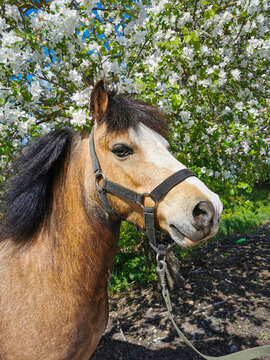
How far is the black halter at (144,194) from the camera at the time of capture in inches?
51.7

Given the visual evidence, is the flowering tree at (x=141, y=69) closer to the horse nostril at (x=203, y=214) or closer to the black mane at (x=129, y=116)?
the black mane at (x=129, y=116)

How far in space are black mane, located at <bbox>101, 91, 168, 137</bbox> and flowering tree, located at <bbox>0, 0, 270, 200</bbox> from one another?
22cm

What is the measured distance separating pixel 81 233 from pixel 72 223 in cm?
10

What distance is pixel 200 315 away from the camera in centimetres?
358

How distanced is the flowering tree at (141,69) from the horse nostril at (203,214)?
1001 mm

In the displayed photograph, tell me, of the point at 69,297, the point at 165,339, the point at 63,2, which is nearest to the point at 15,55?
the point at 63,2

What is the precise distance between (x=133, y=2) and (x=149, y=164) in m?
2.52

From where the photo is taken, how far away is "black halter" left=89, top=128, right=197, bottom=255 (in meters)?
1.31

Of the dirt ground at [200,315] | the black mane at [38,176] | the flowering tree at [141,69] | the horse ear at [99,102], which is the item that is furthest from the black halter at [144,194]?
the dirt ground at [200,315]

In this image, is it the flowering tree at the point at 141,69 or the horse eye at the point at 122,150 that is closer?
the horse eye at the point at 122,150

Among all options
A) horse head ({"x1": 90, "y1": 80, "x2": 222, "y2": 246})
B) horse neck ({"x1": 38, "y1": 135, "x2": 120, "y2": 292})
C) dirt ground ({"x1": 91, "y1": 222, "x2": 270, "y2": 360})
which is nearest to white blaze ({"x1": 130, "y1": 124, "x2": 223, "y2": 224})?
horse head ({"x1": 90, "y1": 80, "x2": 222, "y2": 246})

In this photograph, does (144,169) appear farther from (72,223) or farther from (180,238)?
(72,223)

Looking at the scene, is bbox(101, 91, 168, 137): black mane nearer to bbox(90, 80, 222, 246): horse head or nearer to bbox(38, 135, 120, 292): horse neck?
bbox(90, 80, 222, 246): horse head

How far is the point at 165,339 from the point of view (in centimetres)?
324
